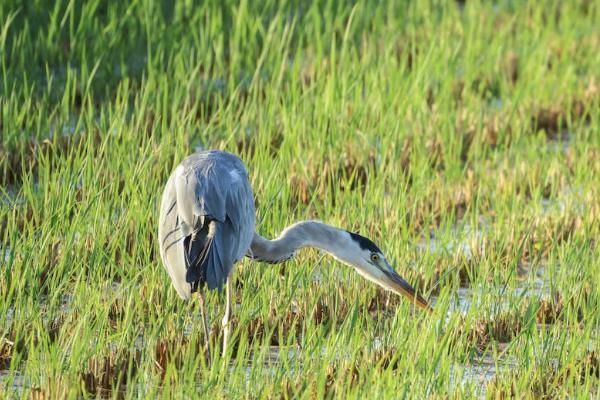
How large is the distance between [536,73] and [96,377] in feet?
15.7

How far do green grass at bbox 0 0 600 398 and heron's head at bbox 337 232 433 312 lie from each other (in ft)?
0.49

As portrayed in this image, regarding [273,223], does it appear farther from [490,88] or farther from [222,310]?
[490,88]

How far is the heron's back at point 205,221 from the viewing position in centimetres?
406

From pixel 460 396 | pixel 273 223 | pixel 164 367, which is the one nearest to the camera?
pixel 460 396

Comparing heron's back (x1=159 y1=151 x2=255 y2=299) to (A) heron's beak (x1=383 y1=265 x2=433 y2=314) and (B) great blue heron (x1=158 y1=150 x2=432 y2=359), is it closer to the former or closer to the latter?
(B) great blue heron (x1=158 y1=150 x2=432 y2=359)

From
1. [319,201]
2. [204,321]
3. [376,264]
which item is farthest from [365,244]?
[319,201]

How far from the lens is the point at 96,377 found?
3.96 meters

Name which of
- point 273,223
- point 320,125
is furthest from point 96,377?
point 320,125

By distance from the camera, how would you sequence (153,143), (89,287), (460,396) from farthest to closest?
(153,143), (89,287), (460,396)

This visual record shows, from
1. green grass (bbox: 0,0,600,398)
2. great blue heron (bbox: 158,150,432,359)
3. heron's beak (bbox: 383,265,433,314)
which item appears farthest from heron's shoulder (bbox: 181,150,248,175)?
heron's beak (bbox: 383,265,433,314)

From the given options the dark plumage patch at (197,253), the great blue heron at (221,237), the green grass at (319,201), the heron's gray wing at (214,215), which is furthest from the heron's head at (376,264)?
the dark plumage patch at (197,253)

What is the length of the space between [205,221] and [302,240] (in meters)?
0.54

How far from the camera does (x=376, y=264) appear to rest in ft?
Answer: 15.3

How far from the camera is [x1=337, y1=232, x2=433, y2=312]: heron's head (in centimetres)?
464
